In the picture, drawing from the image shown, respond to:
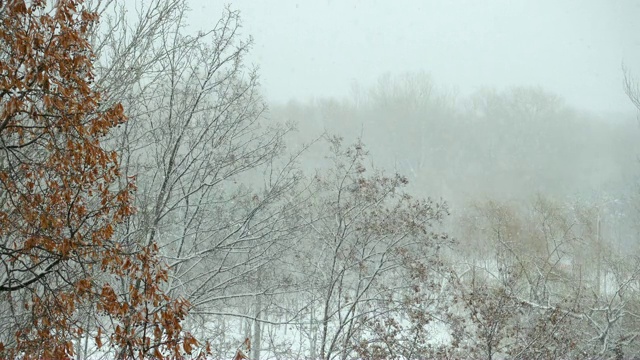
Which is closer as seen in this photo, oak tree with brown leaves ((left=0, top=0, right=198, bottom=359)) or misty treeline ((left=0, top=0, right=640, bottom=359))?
oak tree with brown leaves ((left=0, top=0, right=198, bottom=359))

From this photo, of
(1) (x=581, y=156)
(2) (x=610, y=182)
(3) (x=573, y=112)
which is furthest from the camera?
(3) (x=573, y=112)

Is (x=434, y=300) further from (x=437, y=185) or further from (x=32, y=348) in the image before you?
(x=437, y=185)

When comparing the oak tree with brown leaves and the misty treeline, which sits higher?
the misty treeline

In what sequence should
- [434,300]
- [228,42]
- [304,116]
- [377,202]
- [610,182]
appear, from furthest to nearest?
[610,182] → [304,116] → [377,202] → [434,300] → [228,42]

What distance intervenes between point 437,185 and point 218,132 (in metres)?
31.4

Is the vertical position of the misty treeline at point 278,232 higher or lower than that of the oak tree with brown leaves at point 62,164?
higher

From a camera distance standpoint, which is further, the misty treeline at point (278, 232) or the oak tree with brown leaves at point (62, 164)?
the misty treeline at point (278, 232)

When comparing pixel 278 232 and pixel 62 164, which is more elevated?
pixel 278 232

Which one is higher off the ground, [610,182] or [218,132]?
[610,182]

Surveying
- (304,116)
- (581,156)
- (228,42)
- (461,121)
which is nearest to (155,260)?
(228,42)

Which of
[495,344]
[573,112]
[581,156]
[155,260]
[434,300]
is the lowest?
[155,260]

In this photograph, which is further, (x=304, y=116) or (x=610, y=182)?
(x=610, y=182)

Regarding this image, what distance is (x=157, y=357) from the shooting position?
3586 millimetres

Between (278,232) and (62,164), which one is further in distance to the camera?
(278,232)
